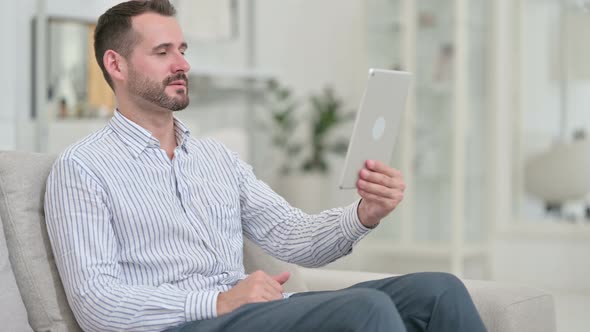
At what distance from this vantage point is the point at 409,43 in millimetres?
5594

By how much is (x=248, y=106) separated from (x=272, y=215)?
3402 millimetres

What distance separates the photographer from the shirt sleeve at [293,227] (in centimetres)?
212

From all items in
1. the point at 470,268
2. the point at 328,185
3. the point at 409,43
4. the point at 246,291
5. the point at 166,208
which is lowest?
the point at 470,268

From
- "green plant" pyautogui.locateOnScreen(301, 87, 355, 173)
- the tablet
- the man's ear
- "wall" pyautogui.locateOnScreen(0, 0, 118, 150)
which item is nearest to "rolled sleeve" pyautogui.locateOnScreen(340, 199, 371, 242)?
the tablet

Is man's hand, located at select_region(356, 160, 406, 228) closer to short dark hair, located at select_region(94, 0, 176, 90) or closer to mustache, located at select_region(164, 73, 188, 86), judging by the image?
mustache, located at select_region(164, 73, 188, 86)

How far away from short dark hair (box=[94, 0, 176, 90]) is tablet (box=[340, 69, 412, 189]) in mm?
593

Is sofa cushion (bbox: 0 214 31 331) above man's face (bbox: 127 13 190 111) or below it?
below

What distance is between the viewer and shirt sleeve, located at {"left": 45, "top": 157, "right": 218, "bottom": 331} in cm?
178

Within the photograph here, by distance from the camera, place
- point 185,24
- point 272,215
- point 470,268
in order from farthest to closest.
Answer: point 470,268, point 185,24, point 272,215

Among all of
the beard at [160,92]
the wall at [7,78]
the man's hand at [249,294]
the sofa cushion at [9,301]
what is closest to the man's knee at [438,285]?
the man's hand at [249,294]

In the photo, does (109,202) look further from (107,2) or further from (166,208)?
(107,2)

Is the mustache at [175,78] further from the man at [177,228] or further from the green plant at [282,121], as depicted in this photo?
the green plant at [282,121]

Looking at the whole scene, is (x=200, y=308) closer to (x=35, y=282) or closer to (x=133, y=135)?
(x=35, y=282)

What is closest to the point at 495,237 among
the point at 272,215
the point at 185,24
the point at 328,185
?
the point at 328,185
